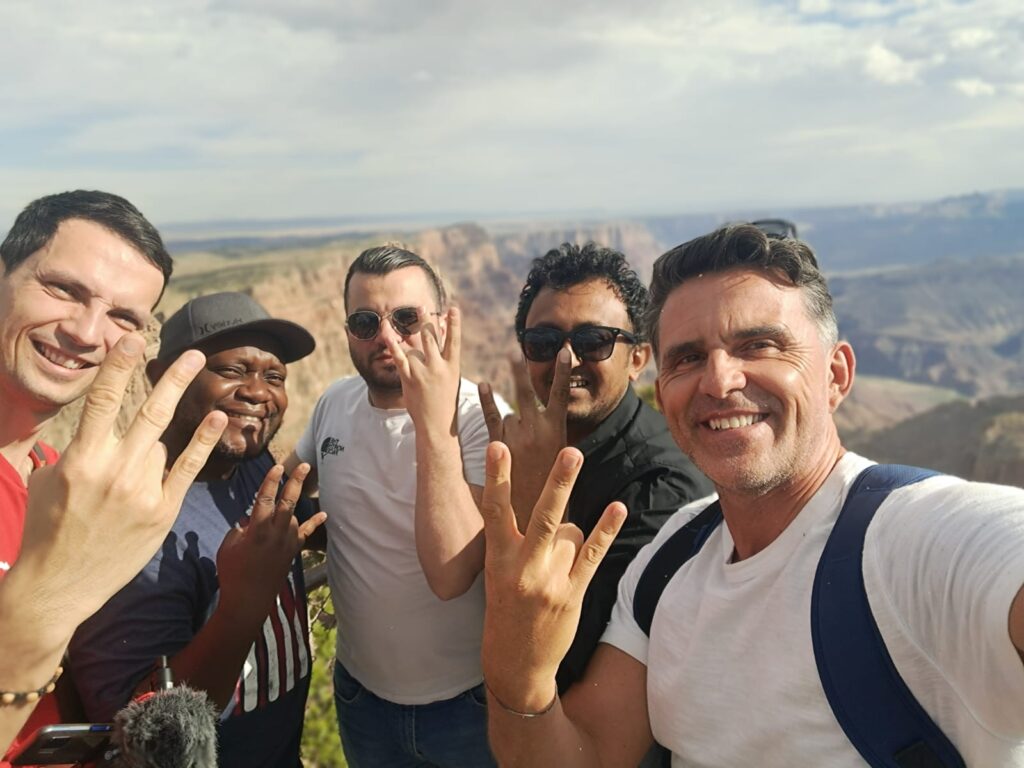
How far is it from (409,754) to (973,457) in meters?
49.2

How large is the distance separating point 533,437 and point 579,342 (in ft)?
1.96

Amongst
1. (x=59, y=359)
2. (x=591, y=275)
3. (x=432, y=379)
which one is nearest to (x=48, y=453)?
(x=59, y=359)

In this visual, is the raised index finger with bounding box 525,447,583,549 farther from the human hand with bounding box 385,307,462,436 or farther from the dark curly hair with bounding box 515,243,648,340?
the dark curly hair with bounding box 515,243,648,340

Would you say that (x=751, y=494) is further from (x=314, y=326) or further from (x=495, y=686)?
(x=314, y=326)

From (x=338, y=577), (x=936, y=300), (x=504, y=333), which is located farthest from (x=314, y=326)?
(x=936, y=300)

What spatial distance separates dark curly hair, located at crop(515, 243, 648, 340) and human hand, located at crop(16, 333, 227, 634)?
184cm

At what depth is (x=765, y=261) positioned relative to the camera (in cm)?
216

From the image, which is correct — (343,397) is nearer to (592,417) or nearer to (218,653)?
(592,417)

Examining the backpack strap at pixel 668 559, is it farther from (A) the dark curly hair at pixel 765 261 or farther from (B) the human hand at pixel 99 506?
(B) the human hand at pixel 99 506

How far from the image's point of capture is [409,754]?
9.56 ft

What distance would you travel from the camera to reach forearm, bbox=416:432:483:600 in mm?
2533

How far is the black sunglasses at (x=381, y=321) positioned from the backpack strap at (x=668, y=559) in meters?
1.47

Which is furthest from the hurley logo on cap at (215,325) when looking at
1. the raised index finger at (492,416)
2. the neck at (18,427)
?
the raised index finger at (492,416)

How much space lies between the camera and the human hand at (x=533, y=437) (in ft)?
8.35
